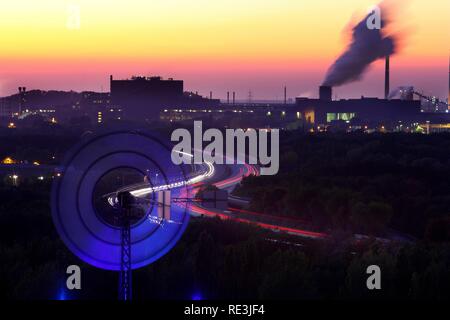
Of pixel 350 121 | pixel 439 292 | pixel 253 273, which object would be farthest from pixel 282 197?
pixel 350 121

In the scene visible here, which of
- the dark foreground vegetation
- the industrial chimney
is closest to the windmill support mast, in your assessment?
the dark foreground vegetation

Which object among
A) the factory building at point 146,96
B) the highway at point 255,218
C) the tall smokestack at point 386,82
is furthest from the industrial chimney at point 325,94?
the highway at point 255,218

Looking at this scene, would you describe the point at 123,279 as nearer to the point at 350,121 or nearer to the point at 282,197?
the point at 282,197

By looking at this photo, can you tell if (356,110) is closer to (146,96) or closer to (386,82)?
(386,82)

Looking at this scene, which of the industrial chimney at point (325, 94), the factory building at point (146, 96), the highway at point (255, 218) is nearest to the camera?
the highway at point (255, 218)

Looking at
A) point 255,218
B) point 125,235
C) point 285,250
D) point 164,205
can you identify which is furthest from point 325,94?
point 125,235

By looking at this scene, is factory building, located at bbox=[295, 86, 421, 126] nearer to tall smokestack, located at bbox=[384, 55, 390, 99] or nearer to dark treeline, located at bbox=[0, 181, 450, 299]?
tall smokestack, located at bbox=[384, 55, 390, 99]

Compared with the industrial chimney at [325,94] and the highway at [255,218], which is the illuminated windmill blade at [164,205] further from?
the industrial chimney at [325,94]
